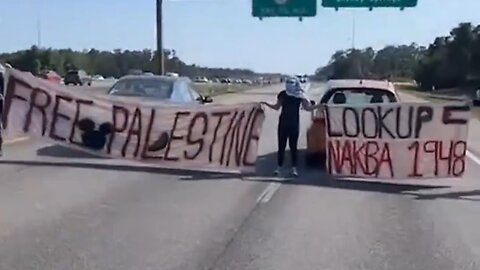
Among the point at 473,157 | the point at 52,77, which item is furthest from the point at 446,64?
the point at 473,157

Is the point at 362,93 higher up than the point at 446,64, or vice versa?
the point at 362,93

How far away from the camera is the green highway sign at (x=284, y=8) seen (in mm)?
39094

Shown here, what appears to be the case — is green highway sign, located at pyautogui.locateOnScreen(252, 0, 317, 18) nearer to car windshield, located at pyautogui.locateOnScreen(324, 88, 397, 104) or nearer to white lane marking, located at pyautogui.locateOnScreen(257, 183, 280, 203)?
car windshield, located at pyautogui.locateOnScreen(324, 88, 397, 104)

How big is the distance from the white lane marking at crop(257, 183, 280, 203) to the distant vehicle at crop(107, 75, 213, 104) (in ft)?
19.4

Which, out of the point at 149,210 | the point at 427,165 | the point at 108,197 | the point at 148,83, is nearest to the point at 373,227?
the point at 149,210

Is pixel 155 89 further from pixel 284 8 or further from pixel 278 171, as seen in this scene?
pixel 284 8

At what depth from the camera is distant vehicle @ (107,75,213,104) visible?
21231 millimetres

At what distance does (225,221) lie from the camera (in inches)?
450

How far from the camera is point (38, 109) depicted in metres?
17.4

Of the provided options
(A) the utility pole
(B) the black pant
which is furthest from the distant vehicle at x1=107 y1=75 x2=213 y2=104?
(A) the utility pole

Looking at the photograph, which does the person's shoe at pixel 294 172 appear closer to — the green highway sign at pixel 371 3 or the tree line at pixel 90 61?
the green highway sign at pixel 371 3

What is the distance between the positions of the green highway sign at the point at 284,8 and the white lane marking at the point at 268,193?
24229 mm

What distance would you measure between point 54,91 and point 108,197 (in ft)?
15.4

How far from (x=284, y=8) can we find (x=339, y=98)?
69.8ft
